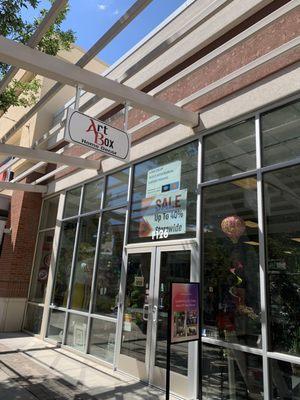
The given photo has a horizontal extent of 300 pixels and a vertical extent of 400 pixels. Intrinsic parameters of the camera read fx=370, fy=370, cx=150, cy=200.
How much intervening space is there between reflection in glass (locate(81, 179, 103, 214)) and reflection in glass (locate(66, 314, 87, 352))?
8.54 feet

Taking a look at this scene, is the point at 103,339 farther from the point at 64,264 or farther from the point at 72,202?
the point at 72,202

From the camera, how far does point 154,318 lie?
6.41 metres

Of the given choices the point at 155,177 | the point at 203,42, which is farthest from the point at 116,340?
the point at 203,42

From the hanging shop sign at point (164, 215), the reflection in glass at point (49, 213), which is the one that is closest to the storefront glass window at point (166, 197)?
the hanging shop sign at point (164, 215)

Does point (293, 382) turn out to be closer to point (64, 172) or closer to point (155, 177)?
point (155, 177)

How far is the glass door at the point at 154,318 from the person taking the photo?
19.0 feet

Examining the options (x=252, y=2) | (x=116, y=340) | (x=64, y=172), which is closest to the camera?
(x=252, y=2)

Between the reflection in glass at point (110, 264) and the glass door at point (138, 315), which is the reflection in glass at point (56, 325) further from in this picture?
the glass door at point (138, 315)

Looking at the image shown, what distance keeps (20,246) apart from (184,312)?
8.18m

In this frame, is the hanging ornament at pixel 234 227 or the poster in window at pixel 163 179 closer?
the hanging ornament at pixel 234 227

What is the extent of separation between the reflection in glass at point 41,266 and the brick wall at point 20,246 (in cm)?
20

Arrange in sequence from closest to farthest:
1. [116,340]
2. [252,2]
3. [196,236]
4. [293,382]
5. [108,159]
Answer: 1. [293,382]
2. [252,2]
3. [196,236]
4. [116,340]
5. [108,159]

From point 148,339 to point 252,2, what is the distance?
5.73 metres

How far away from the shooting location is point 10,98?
7.29 m
